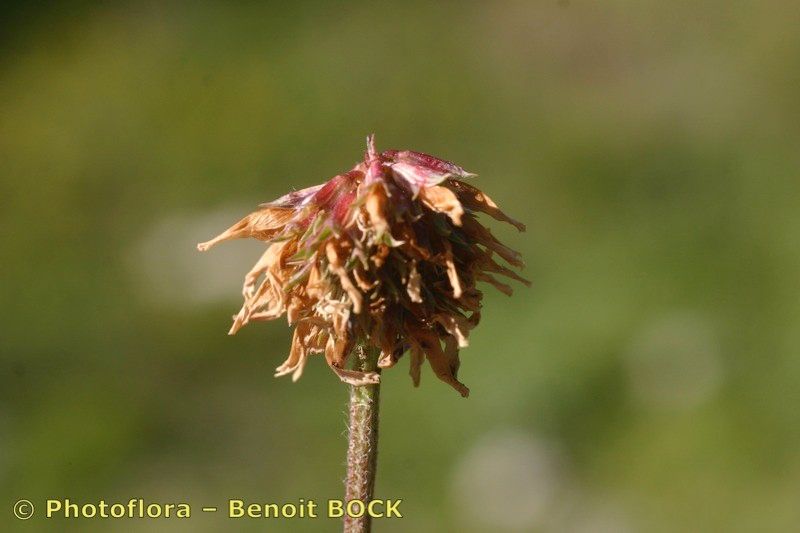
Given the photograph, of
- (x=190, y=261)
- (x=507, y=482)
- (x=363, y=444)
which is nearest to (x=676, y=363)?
(x=507, y=482)

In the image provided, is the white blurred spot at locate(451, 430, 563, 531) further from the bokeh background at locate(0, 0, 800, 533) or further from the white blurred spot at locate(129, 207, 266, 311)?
the white blurred spot at locate(129, 207, 266, 311)

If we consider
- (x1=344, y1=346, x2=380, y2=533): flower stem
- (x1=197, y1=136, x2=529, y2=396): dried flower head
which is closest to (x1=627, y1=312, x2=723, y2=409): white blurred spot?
(x1=197, y1=136, x2=529, y2=396): dried flower head

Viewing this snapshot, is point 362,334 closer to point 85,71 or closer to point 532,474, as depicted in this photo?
point 532,474

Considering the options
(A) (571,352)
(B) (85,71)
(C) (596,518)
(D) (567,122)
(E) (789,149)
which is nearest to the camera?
(C) (596,518)

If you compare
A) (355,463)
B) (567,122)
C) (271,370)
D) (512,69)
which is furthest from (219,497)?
(512,69)

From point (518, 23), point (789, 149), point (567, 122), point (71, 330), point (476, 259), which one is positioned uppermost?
point (518, 23)

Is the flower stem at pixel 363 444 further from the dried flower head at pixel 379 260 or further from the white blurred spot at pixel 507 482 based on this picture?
the white blurred spot at pixel 507 482
